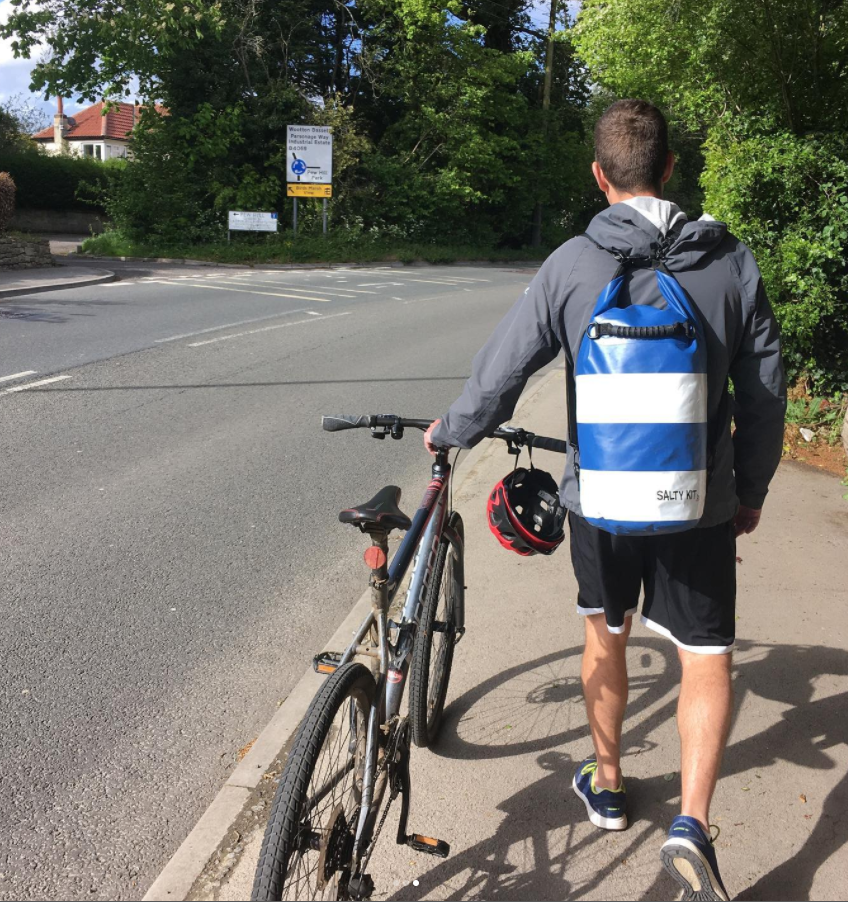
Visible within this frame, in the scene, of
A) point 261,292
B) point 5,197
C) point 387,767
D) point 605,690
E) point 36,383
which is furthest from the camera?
point 5,197

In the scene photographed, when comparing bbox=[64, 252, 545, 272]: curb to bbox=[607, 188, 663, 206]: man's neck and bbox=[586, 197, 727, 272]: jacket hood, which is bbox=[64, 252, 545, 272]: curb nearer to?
bbox=[607, 188, 663, 206]: man's neck

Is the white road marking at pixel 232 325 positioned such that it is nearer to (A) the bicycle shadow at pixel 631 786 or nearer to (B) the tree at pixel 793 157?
(B) the tree at pixel 793 157

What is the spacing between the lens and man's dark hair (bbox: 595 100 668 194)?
233 cm

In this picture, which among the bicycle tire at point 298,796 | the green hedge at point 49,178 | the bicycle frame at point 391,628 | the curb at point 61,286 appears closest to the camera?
the bicycle tire at point 298,796

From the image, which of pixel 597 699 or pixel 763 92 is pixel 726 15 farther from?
pixel 597 699

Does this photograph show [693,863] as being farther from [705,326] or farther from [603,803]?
→ [705,326]

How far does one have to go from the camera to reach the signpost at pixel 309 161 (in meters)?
31.2

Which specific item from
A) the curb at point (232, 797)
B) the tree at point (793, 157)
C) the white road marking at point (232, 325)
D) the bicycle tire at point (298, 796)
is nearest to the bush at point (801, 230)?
the tree at point (793, 157)

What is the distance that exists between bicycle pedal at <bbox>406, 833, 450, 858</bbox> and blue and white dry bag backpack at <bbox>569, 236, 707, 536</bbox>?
96 centimetres

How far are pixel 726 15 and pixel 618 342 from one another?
668cm

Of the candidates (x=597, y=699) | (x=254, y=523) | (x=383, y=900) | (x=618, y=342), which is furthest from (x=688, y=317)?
(x=254, y=523)

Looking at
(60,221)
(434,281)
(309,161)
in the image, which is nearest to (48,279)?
(434,281)

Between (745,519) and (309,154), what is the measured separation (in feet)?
102

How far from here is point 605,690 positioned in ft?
8.86
